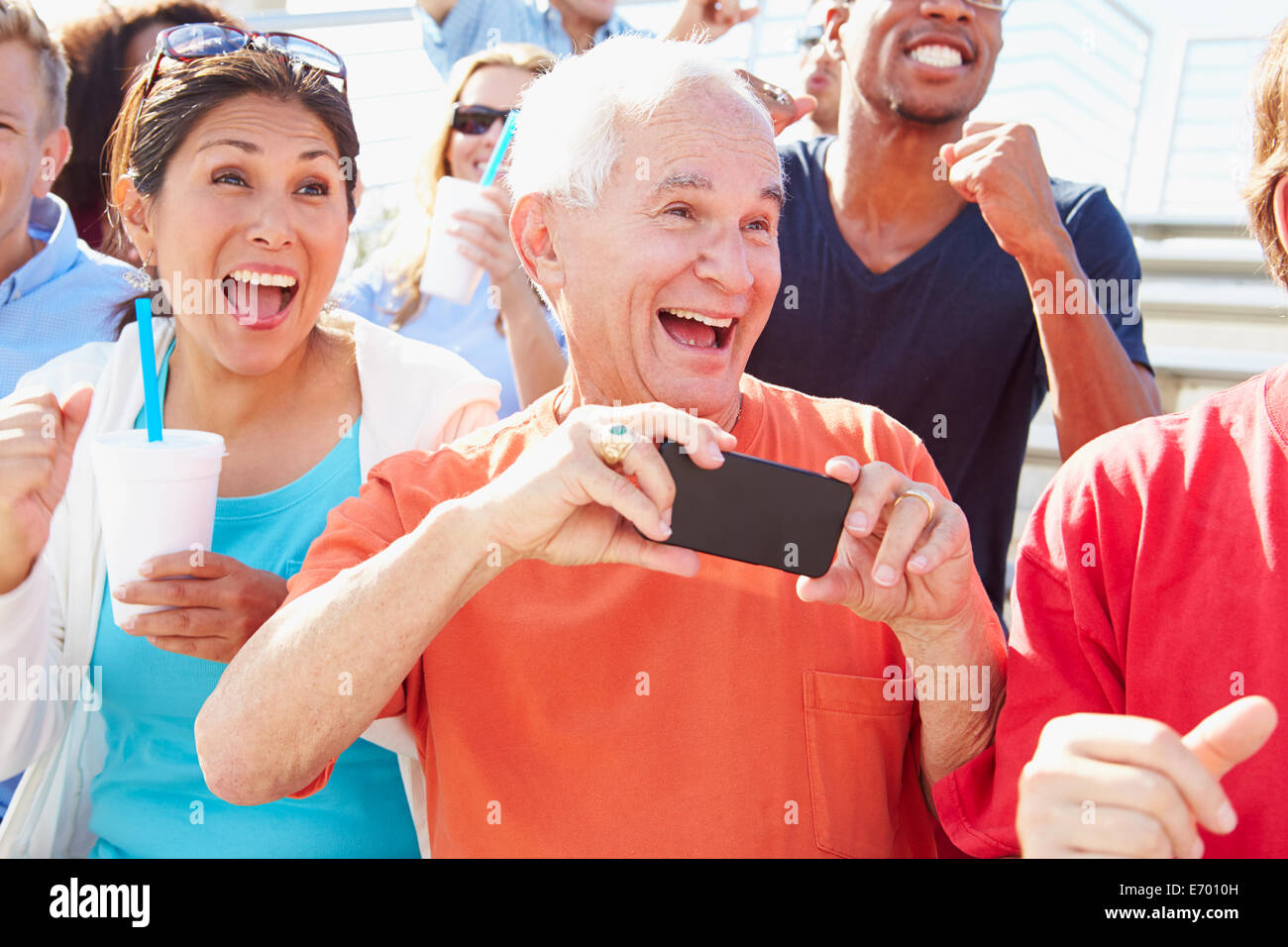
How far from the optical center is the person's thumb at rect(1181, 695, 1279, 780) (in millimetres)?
993

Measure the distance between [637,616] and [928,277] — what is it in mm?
1348

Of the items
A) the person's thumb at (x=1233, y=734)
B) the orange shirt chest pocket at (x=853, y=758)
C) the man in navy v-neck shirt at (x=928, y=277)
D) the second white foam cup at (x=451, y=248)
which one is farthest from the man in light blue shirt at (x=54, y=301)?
the person's thumb at (x=1233, y=734)

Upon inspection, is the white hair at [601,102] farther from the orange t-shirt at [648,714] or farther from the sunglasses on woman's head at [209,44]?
the sunglasses on woman's head at [209,44]

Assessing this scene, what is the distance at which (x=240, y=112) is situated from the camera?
2094 mm

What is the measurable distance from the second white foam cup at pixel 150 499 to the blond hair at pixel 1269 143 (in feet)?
5.20

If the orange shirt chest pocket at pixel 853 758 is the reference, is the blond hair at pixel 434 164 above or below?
above

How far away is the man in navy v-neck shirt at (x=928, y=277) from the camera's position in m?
2.51

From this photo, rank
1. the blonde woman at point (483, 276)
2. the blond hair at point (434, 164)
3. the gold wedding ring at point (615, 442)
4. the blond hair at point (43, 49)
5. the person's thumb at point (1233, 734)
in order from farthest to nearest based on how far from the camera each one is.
Result: the blond hair at point (434, 164), the blonde woman at point (483, 276), the blond hair at point (43, 49), the gold wedding ring at point (615, 442), the person's thumb at point (1233, 734)

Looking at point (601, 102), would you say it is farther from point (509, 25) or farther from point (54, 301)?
point (509, 25)

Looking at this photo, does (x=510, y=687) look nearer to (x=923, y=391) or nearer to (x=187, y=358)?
(x=187, y=358)

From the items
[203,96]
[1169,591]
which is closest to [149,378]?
[203,96]

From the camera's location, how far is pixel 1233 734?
3.28ft
